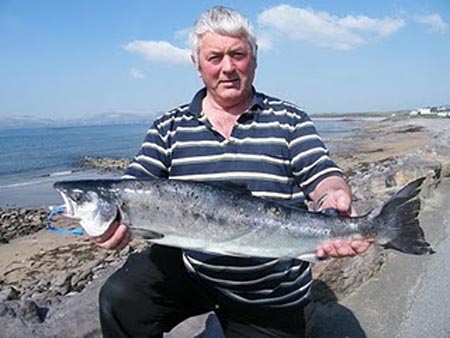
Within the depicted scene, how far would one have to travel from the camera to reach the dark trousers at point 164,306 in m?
3.53

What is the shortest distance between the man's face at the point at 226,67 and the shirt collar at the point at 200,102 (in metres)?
0.08

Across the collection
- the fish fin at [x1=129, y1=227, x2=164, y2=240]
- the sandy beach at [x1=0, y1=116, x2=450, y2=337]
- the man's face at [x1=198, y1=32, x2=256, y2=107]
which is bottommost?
the sandy beach at [x1=0, y1=116, x2=450, y2=337]

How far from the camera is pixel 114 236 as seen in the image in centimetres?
310

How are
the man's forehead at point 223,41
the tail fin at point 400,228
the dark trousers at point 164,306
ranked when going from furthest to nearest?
the dark trousers at point 164,306 → the man's forehead at point 223,41 → the tail fin at point 400,228

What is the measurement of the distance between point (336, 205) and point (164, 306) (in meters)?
1.46

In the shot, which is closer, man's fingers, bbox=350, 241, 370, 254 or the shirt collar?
man's fingers, bbox=350, 241, 370, 254

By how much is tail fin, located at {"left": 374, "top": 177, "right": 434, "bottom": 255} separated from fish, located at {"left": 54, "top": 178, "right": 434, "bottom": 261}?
39 mm

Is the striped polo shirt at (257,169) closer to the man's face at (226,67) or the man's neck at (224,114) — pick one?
the man's neck at (224,114)

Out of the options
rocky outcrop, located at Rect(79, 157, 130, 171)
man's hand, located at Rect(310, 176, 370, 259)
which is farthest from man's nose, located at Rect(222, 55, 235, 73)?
rocky outcrop, located at Rect(79, 157, 130, 171)

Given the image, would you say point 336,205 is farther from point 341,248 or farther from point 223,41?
point 223,41

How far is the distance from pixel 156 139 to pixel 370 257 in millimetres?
3519

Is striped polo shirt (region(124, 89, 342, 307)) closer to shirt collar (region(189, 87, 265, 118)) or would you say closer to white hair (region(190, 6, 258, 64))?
shirt collar (region(189, 87, 265, 118))

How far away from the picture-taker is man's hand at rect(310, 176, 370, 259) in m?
3.04

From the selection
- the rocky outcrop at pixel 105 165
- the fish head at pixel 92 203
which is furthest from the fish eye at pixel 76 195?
the rocky outcrop at pixel 105 165
